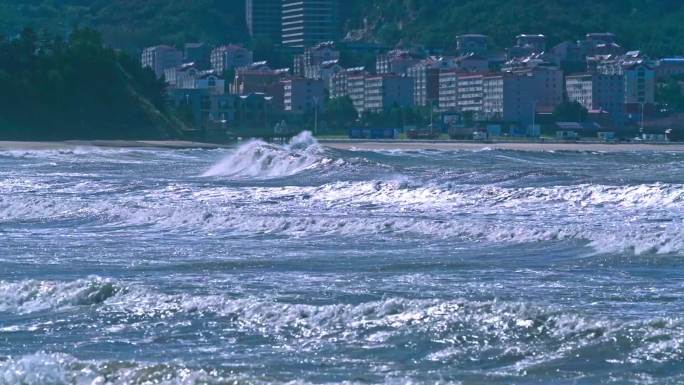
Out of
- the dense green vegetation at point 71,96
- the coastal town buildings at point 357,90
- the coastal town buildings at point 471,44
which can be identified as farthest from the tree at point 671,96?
the dense green vegetation at point 71,96

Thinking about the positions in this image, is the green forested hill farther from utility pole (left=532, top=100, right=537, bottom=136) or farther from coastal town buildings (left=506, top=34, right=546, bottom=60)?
utility pole (left=532, top=100, right=537, bottom=136)

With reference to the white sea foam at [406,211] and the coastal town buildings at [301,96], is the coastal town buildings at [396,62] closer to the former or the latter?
the coastal town buildings at [301,96]

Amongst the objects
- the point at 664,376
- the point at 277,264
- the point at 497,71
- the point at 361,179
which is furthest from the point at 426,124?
the point at 664,376

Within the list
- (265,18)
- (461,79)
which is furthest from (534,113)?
(265,18)

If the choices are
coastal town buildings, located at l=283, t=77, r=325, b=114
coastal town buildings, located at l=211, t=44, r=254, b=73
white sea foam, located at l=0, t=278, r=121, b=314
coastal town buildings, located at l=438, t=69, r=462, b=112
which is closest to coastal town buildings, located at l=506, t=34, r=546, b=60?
coastal town buildings, located at l=438, t=69, r=462, b=112

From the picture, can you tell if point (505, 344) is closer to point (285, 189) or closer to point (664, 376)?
point (664, 376)
